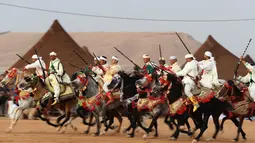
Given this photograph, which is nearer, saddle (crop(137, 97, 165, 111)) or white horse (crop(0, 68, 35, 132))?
saddle (crop(137, 97, 165, 111))

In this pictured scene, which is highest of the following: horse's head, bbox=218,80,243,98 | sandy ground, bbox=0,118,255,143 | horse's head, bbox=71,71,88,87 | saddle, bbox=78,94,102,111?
horse's head, bbox=71,71,88,87

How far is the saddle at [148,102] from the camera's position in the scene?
2081cm

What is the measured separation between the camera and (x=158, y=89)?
20.5 m

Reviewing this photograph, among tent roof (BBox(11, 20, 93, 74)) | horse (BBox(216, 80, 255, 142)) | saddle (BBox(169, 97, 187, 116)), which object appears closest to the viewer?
saddle (BBox(169, 97, 187, 116))

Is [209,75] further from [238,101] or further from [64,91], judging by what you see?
[64,91]

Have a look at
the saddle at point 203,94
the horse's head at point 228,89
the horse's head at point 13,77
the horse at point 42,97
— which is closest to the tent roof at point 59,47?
the horse at point 42,97

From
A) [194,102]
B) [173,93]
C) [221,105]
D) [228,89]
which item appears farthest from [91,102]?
[228,89]

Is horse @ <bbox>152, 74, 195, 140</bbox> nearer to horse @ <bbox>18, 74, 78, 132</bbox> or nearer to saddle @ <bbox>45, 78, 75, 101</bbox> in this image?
saddle @ <bbox>45, 78, 75, 101</bbox>

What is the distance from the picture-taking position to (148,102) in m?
21.0

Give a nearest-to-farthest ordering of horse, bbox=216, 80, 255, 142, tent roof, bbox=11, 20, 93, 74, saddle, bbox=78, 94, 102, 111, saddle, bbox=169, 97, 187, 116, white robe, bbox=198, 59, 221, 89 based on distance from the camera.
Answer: saddle, bbox=169, 97, 187, 116 < horse, bbox=216, 80, 255, 142 < white robe, bbox=198, 59, 221, 89 < saddle, bbox=78, 94, 102, 111 < tent roof, bbox=11, 20, 93, 74

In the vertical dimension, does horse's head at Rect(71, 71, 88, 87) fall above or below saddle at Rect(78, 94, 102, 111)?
above

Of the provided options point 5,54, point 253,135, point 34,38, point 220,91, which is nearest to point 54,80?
point 220,91

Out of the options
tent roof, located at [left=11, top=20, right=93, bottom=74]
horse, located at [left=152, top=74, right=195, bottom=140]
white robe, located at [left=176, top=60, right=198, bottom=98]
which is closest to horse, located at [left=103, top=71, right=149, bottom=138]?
horse, located at [left=152, top=74, right=195, bottom=140]

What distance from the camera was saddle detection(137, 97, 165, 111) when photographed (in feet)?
68.3
